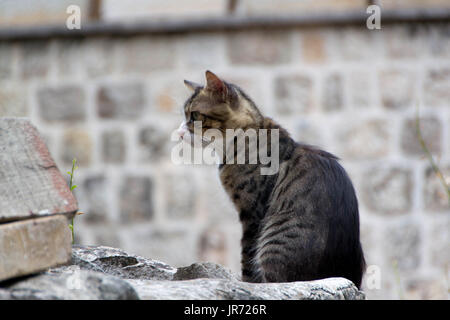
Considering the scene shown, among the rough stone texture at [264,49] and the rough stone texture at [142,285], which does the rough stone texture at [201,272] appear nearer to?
the rough stone texture at [142,285]

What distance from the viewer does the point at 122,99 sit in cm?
481

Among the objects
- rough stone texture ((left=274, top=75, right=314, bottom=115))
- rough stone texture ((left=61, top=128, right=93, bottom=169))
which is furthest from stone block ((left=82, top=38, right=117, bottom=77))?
rough stone texture ((left=274, top=75, right=314, bottom=115))

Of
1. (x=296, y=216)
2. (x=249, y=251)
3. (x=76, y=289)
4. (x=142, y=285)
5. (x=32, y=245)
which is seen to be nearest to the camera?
(x=76, y=289)

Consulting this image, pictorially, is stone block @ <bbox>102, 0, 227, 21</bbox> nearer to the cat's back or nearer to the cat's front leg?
the cat's back

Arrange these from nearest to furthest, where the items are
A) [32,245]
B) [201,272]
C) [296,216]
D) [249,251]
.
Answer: [32,245] < [201,272] < [296,216] < [249,251]

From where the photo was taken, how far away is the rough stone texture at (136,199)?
15.6ft

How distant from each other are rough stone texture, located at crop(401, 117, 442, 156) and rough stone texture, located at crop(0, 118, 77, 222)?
3.36 metres

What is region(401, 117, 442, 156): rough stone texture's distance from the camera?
4695 millimetres

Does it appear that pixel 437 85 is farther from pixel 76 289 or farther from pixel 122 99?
pixel 76 289

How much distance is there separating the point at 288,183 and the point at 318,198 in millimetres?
162

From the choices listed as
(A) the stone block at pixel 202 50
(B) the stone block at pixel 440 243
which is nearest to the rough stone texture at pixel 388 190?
(B) the stone block at pixel 440 243

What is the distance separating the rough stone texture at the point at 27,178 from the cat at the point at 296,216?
0.96 meters

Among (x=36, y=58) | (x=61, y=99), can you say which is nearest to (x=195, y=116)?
(x=61, y=99)

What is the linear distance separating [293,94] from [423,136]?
1.03 meters
